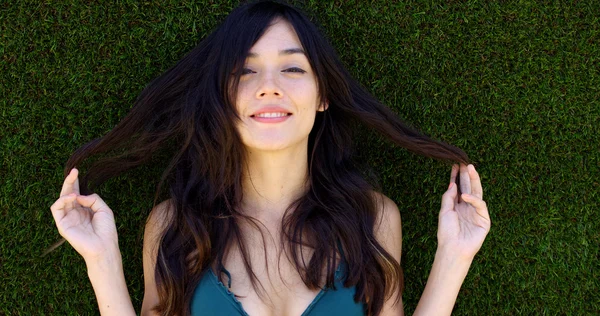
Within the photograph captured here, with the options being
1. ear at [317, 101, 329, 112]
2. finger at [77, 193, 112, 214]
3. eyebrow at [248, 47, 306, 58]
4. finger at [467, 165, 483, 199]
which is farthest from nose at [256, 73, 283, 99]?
finger at [467, 165, 483, 199]

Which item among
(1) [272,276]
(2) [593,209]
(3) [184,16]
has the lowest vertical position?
(1) [272,276]

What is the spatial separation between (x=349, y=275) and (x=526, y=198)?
109 centimetres

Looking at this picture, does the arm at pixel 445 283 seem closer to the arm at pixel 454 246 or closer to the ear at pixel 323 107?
the arm at pixel 454 246

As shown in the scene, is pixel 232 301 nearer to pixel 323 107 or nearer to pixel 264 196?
pixel 264 196

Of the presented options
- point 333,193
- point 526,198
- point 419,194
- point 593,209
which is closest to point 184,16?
point 333,193

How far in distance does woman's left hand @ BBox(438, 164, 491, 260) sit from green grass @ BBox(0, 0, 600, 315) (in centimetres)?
41

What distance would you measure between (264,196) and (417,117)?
90 centimetres

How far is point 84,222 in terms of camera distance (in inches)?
116

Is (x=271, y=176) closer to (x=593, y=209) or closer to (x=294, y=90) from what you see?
(x=294, y=90)

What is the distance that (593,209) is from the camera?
139 inches

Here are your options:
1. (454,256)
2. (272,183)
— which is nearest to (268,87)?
(272,183)

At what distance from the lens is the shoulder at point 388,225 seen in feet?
10.7

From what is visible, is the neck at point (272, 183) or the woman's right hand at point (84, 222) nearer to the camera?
the woman's right hand at point (84, 222)

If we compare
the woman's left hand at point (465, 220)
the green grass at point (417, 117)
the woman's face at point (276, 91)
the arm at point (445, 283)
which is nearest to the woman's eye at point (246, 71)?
the woman's face at point (276, 91)
